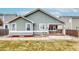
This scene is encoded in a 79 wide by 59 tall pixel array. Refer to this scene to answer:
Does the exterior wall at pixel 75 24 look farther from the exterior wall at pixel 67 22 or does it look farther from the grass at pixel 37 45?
the grass at pixel 37 45

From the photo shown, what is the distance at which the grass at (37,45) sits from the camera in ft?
10.0

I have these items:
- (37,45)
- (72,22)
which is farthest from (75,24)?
(37,45)

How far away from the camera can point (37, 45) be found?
10.2ft

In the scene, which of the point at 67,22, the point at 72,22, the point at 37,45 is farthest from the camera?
the point at 37,45

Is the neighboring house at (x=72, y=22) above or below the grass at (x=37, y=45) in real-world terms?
above

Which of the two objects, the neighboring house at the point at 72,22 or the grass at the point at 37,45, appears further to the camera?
the grass at the point at 37,45

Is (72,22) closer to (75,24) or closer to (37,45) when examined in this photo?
(75,24)

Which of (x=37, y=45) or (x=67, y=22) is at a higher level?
(x=67, y=22)

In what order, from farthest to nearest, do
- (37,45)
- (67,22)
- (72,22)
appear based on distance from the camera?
(37,45), (67,22), (72,22)

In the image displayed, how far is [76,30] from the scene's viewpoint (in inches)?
112

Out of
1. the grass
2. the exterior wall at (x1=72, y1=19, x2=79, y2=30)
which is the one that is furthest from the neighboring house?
the grass

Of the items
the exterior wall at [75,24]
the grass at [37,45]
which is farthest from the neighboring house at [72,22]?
the grass at [37,45]
